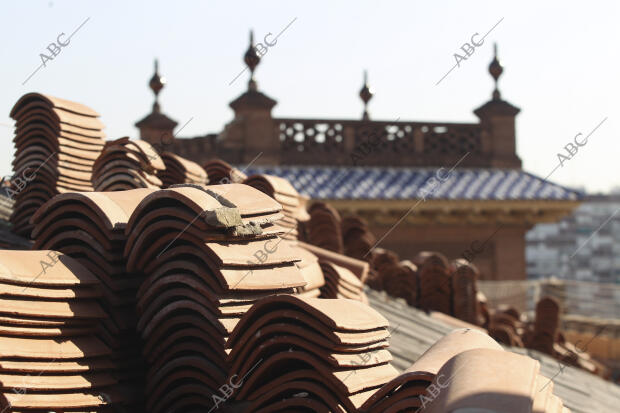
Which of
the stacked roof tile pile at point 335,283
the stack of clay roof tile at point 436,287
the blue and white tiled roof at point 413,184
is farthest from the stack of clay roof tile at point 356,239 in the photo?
the blue and white tiled roof at point 413,184

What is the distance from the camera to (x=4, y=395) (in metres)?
3.58

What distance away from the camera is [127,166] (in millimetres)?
7051

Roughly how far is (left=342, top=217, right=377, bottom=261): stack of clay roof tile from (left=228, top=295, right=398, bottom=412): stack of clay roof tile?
9.11 metres

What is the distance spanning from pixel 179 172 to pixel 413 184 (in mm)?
15338

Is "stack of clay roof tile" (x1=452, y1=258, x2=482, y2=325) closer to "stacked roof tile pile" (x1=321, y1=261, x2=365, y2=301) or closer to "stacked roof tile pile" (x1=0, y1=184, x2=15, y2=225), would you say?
"stacked roof tile pile" (x1=321, y1=261, x2=365, y2=301)

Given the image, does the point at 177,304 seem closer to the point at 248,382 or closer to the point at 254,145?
the point at 248,382

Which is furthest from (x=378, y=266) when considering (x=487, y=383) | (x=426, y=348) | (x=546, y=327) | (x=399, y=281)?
(x=487, y=383)

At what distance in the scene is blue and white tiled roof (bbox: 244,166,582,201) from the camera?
2175 cm

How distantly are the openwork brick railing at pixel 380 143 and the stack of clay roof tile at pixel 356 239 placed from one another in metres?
7.88

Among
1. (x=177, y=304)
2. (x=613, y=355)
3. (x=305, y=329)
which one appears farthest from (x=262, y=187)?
(x=613, y=355)

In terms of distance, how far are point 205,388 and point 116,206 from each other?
50.1 inches

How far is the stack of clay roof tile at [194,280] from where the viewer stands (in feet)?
14.0

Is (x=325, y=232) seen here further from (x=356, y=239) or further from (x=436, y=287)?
(x=436, y=287)

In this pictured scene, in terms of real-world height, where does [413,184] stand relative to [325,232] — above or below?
above
